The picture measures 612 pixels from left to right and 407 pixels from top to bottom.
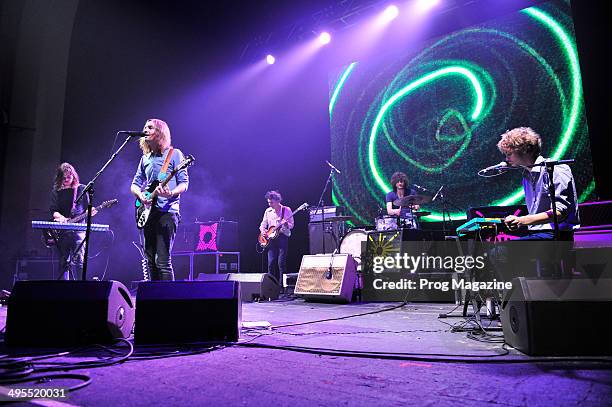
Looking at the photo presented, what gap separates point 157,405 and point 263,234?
6.02m

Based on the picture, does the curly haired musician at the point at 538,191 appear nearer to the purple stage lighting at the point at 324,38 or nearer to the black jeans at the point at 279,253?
the black jeans at the point at 279,253

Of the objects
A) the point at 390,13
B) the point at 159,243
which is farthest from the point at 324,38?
the point at 159,243

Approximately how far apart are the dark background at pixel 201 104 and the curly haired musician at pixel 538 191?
387cm

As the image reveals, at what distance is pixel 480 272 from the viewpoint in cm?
366

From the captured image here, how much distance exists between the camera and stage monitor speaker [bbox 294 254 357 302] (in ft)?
17.8

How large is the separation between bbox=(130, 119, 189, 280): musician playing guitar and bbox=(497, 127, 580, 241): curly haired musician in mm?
2489

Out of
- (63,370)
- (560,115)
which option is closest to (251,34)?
(560,115)

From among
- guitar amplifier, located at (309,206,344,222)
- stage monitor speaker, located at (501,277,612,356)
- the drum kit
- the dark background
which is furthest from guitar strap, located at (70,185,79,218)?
stage monitor speaker, located at (501,277,612,356)

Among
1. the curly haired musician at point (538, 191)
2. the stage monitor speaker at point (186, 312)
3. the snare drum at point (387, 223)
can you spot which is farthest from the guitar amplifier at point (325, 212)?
the stage monitor speaker at point (186, 312)

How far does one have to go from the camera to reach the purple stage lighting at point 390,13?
25.9ft

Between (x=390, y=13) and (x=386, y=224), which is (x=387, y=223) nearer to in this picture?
(x=386, y=224)

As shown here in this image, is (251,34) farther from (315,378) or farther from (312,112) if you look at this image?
(315,378)

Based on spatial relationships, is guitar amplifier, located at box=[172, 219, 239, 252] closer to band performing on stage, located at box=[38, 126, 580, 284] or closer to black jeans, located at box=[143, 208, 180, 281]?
band performing on stage, located at box=[38, 126, 580, 284]

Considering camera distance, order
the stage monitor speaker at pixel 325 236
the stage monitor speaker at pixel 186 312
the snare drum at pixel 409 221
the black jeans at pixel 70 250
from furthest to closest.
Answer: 1. the stage monitor speaker at pixel 325 236
2. the snare drum at pixel 409 221
3. the black jeans at pixel 70 250
4. the stage monitor speaker at pixel 186 312
